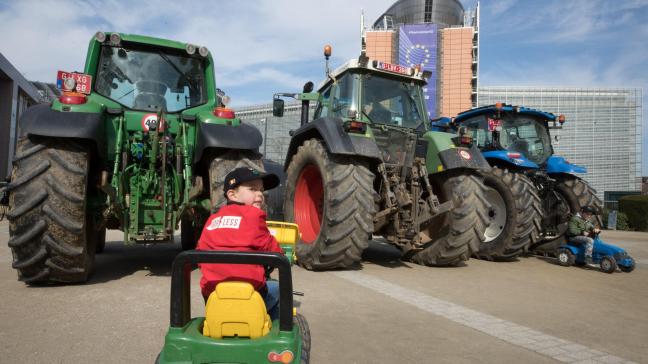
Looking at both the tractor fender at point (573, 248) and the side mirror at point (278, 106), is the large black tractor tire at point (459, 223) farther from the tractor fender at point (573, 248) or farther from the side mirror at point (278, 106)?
the side mirror at point (278, 106)

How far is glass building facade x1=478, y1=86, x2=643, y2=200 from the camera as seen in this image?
29969 mm

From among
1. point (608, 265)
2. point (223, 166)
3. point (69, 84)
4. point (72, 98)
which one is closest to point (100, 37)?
point (69, 84)

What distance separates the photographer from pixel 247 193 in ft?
8.06

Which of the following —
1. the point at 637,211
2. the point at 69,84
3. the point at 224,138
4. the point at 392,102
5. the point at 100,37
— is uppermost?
the point at 100,37

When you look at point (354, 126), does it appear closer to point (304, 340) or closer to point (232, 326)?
point (304, 340)

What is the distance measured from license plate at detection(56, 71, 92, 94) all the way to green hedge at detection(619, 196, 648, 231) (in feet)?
66.0

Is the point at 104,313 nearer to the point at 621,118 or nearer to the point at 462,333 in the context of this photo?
the point at 462,333

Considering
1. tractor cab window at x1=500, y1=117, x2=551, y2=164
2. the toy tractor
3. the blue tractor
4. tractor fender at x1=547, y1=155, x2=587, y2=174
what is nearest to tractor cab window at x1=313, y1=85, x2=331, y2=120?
the blue tractor

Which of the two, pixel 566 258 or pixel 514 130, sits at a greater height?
pixel 514 130

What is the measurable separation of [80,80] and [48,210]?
4.67 feet

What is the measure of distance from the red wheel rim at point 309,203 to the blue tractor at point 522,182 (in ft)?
7.23

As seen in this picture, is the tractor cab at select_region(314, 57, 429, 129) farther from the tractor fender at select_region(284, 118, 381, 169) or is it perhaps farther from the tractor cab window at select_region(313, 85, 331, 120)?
the tractor fender at select_region(284, 118, 381, 169)

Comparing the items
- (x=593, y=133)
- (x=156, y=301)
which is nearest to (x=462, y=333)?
(x=156, y=301)

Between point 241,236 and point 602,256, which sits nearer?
point 241,236
